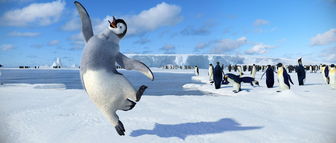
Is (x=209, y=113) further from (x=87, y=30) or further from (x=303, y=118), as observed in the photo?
(x=87, y=30)

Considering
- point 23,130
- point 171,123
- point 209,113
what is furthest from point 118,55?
point 209,113

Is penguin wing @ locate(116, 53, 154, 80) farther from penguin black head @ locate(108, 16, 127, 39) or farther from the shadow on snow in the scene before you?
the shadow on snow

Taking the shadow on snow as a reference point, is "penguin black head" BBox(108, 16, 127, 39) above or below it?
above

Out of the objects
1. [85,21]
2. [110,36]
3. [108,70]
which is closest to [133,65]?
[108,70]

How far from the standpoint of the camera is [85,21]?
283 cm

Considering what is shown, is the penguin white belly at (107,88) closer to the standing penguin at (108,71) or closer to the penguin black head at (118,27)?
the standing penguin at (108,71)

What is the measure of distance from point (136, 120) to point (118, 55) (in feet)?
3.73

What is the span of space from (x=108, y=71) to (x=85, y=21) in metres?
0.60

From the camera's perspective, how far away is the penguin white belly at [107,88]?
8.64ft

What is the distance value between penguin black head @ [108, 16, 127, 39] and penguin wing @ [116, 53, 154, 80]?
0.22m

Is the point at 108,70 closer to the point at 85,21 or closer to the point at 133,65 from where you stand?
the point at 133,65

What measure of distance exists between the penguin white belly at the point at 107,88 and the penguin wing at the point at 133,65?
0.13m

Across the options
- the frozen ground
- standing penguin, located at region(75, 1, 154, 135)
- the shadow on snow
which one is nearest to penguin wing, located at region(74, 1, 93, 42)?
standing penguin, located at region(75, 1, 154, 135)

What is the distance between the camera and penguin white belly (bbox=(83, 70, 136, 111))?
2.63 metres
